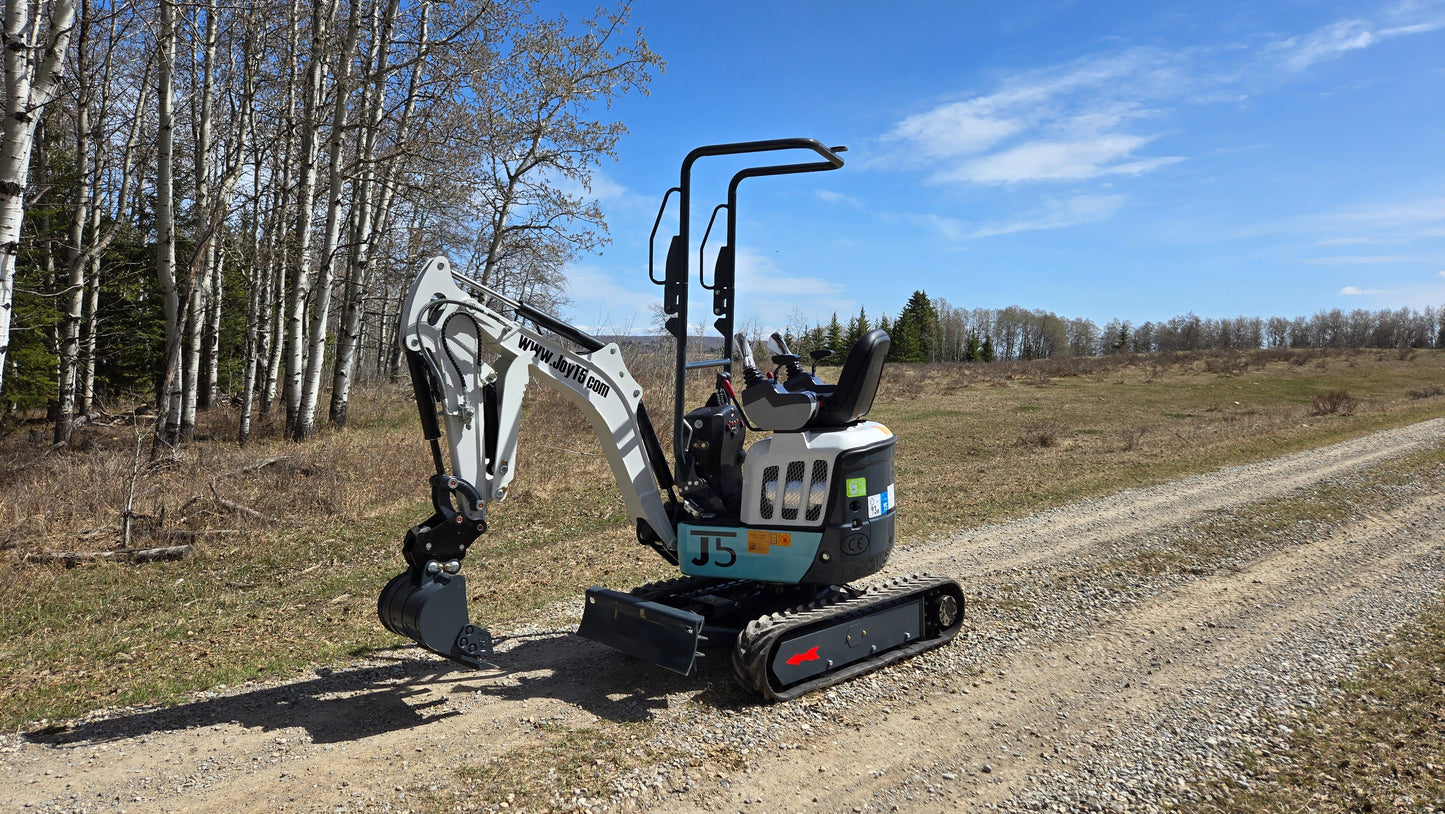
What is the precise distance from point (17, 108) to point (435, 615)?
19.8ft

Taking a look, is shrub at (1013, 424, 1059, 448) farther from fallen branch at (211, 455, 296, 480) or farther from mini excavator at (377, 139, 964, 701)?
fallen branch at (211, 455, 296, 480)

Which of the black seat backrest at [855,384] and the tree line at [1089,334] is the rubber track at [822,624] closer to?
the black seat backrest at [855,384]

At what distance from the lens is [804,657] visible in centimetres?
543

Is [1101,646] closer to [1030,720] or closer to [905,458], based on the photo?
[1030,720]

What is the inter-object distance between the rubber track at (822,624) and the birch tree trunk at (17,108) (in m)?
6.42

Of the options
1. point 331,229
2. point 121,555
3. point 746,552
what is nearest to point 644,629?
point 746,552

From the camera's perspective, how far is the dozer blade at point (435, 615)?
4840 mm

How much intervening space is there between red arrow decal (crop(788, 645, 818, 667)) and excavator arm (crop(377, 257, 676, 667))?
6.28ft

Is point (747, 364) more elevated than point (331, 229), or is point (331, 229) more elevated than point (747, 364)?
point (331, 229)

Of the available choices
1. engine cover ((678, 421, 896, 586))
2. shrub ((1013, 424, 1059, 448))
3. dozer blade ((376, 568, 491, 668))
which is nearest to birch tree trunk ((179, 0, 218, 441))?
dozer blade ((376, 568, 491, 668))

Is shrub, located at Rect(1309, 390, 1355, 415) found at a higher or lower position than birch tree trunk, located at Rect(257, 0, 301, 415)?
lower

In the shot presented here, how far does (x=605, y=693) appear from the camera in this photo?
545cm

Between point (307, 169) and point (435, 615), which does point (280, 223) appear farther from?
point (435, 615)

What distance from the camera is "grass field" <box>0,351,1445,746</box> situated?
609cm
